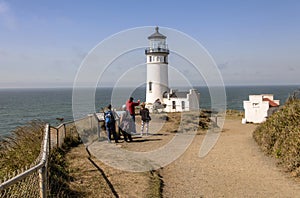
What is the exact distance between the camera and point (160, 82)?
33812 mm

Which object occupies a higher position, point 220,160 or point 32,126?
point 32,126

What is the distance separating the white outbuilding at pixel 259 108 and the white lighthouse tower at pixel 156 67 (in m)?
11.2

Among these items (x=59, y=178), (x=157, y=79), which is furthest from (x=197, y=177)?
(x=157, y=79)

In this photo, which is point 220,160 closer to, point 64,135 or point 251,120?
point 64,135

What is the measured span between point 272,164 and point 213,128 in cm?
971

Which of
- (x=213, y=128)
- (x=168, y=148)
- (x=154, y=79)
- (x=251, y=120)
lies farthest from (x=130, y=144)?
(x=154, y=79)

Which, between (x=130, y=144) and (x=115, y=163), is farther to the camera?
(x=130, y=144)

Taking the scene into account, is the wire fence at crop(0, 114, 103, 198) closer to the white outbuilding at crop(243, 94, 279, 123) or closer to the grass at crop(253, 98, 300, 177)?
the grass at crop(253, 98, 300, 177)

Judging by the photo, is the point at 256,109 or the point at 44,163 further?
the point at 256,109

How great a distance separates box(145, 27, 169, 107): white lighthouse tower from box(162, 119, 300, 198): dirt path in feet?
71.2

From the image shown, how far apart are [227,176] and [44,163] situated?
Answer: 5895mm

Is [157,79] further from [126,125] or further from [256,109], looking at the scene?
[126,125]

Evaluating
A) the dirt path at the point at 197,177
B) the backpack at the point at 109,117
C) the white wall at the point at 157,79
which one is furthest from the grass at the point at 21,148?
the white wall at the point at 157,79

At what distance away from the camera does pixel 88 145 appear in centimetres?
1254
